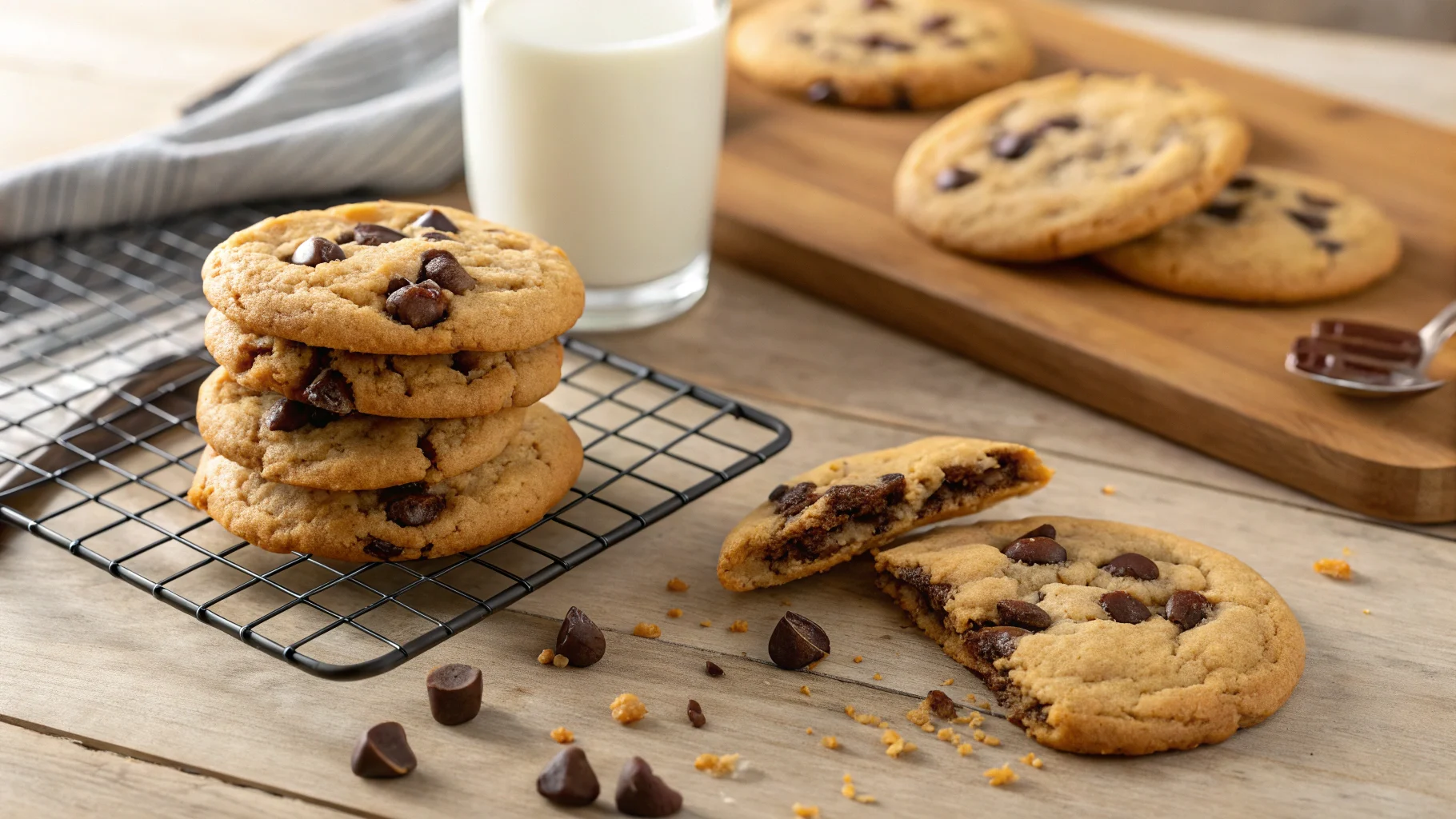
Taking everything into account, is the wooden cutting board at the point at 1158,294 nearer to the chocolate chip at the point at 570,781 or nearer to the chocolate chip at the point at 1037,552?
the chocolate chip at the point at 1037,552

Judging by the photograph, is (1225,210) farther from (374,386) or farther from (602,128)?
(374,386)

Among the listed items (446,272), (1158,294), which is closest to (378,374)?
(446,272)

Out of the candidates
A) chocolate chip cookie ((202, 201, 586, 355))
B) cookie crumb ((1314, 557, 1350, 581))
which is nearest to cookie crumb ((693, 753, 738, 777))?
chocolate chip cookie ((202, 201, 586, 355))

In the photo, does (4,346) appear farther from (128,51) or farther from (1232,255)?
(1232,255)

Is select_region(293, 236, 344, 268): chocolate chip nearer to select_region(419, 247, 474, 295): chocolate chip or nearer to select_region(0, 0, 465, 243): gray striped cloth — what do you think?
select_region(419, 247, 474, 295): chocolate chip

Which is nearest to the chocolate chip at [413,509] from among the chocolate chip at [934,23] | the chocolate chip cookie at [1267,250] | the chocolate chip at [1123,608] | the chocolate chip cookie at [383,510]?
the chocolate chip cookie at [383,510]

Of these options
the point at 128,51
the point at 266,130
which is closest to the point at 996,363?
the point at 266,130
